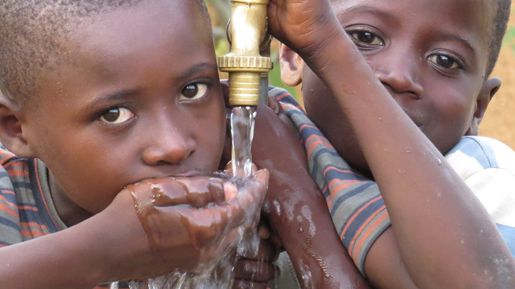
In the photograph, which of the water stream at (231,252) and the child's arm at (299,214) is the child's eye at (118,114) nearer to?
the water stream at (231,252)

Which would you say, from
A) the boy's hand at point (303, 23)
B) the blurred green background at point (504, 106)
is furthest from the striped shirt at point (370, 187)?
the blurred green background at point (504, 106)

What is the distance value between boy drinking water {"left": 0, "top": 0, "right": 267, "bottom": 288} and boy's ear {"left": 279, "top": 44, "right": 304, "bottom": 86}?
522 mm

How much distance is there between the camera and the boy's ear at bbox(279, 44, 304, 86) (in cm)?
256

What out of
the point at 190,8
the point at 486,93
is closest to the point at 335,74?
the point at 190,8

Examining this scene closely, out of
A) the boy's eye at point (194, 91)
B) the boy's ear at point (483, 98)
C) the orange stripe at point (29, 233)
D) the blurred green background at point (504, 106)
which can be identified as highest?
the boy's eye at point (194, 91)

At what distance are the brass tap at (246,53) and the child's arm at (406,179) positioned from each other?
7cm

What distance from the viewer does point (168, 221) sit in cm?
186

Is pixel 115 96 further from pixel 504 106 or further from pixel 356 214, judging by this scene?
pixel 504 106

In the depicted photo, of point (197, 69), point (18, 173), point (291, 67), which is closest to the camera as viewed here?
point (197, 69)

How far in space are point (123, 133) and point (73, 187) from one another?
0.76 ft

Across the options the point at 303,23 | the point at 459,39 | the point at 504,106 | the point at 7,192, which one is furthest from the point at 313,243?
the point at 504,106

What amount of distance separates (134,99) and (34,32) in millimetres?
281

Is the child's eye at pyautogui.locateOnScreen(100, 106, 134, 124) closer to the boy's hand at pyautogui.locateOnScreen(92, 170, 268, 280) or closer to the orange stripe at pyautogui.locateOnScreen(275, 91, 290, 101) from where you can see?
the boy's hand at pyautogui.locateOnScreen(92, 170, 268, 280)

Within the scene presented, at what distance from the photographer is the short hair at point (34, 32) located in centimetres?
196
